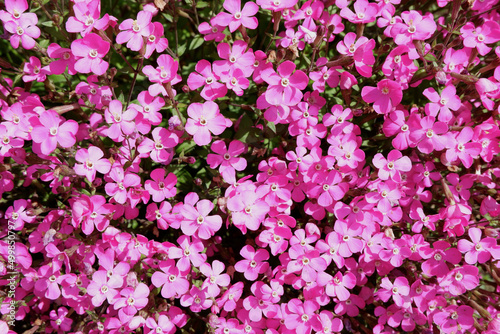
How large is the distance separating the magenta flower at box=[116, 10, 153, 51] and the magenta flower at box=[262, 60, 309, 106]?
58 cm

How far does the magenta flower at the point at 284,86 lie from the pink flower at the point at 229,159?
0.29 m

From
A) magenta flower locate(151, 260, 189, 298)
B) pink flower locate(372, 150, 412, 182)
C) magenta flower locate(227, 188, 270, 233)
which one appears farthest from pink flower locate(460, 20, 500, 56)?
magenta flower locate(151, 260, 189, 298)

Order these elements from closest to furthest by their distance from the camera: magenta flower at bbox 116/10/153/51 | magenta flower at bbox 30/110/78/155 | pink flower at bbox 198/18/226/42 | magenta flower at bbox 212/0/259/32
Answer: magenta flower at bbox 30/110/78/155, magenta flower at bbox 116/10/153/51, magenta flower at bbox 212/0/259/32, pink flower at bbox 198/18/226/42

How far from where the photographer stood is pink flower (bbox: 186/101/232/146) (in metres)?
1.79

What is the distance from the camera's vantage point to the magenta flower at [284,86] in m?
1.76

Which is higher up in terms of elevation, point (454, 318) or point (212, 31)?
point (212, 31)

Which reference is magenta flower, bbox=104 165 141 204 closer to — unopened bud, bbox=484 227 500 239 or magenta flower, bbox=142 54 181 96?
magenta flower, bbox=142 54 181 96

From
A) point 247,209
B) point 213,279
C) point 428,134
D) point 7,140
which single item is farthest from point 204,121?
point 428,134

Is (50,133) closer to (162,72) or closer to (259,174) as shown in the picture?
(162,72)

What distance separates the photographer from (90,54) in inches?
69.4

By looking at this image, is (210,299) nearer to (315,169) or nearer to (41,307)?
(315,169)

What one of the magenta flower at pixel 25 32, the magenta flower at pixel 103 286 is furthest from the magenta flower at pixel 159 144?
the magenta flower at pixel 25 32

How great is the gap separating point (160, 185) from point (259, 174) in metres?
0.50

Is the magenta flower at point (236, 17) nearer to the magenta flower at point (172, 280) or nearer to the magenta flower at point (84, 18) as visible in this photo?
the magenta flower at point (84, 18)
